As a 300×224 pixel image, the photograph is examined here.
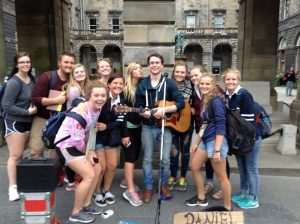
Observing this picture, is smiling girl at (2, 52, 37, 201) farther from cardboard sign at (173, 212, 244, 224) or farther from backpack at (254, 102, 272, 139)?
backpack at (254, 102, 272, 139)

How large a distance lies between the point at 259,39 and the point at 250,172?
927 cm

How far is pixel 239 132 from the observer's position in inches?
148

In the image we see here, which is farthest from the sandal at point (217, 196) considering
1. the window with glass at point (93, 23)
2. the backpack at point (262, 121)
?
the window with glass at point (93, 23)

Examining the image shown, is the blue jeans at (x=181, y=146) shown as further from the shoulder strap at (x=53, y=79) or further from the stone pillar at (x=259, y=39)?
the stone pillar at (x=259, y=39)

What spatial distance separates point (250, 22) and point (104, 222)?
34.7ft

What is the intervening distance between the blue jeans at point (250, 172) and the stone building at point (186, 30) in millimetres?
42053

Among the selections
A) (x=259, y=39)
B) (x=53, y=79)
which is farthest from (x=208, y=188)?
(x=259, y=39)

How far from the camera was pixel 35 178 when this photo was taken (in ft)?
10.0

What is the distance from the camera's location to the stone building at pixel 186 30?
1785 inches

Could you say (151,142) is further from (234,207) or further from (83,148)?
(234,207)

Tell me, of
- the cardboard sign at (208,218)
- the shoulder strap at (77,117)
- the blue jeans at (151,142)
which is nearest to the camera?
the cardboard sign at (208,218)

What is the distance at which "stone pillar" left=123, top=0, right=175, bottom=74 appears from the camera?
19.9 ft

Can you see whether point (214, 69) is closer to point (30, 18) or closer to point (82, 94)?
point (30, 18)

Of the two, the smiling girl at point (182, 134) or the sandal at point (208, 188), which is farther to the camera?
the sandal at point (208, 188)
